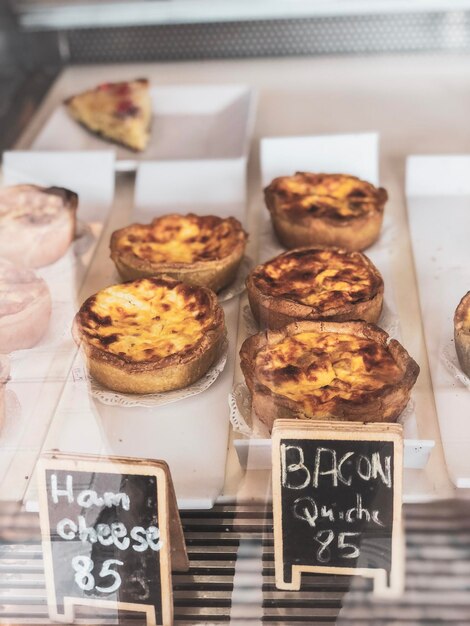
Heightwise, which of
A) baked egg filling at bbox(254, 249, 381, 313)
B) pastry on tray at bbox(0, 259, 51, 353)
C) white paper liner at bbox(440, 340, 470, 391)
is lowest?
baked egg filling at bbox(254, 249, 381, 313)

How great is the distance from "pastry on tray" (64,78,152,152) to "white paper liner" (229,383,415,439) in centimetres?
149

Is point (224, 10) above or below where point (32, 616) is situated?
above

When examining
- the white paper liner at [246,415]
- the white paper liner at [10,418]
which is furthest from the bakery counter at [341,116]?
the white paper liner at [10,418]

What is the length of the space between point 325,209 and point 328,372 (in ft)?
2.68

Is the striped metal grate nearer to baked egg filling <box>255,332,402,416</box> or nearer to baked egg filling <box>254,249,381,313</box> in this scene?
baked egg filling <box>255,332,402,416</box>

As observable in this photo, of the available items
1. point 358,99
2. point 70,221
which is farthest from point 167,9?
point 70,221

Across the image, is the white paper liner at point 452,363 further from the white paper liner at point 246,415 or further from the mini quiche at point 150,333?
the mini quiche at point 150,333

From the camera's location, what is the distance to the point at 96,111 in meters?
2.90

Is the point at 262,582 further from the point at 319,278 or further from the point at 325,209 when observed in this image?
the point at 325,209

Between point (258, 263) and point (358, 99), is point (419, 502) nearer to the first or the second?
point (258, 263)

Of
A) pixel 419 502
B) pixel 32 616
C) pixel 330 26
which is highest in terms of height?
pixel 330 26

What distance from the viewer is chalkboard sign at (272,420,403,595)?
1277mm

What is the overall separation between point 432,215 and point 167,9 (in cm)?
118

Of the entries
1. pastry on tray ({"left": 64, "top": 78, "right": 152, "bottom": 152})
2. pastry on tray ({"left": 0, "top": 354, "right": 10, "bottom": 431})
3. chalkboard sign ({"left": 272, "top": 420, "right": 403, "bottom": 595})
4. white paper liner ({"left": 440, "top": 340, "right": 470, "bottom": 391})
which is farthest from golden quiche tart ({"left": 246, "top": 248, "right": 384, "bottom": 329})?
pastry on tray ({"left": 64, "top": 78, "right": 152, "bottom": 152})
